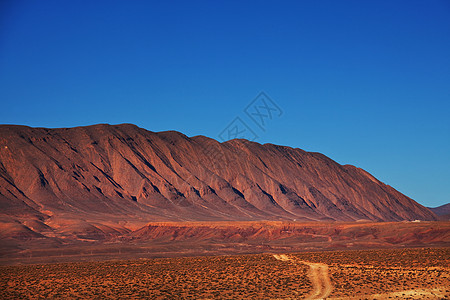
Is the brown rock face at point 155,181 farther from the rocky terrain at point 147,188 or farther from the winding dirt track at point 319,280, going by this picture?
the winding dirt track at point 319,280

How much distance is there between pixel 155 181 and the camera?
152750 millimetres

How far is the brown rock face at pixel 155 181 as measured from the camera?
133375 mm

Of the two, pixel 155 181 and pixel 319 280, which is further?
pixel 155 181

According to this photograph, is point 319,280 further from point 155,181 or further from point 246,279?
point 155,181

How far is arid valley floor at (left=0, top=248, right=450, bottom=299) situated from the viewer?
36.5 m

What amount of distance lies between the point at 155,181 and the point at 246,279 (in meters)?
113

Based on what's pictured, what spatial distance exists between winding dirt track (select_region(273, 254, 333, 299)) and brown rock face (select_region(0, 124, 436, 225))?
260ft

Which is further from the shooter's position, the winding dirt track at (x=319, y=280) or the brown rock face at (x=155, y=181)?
the brown rock face at (x=155, y=181)

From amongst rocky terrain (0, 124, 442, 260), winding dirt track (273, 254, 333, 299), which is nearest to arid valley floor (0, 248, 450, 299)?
winding dirt track (273, 254, 333, 299)

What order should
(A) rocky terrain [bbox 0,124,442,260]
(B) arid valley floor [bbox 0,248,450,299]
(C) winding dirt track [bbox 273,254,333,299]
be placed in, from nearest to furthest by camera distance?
(C) winding dirt track [bbox 273,254,333,299] < (B) arid valley floor [bbox 0,248,450,299] < (A) rocky terrain [bbox 0,124,442,260]

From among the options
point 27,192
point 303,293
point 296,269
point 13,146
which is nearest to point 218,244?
point 296,269

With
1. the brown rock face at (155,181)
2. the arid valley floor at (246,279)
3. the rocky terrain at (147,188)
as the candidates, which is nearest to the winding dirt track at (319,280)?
the arid valley floor at (246,279)

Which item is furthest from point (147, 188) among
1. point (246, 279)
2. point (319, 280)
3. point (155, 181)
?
point (319, 280)

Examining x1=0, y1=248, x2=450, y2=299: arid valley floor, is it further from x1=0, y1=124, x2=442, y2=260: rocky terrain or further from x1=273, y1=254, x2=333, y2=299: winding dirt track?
x1=0, y1=124, x2=442, y2=260: rocky terrain
